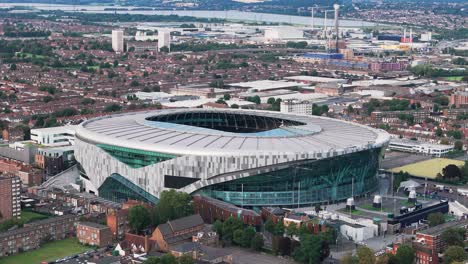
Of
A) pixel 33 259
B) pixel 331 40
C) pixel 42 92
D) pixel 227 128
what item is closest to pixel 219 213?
pixel 33 259

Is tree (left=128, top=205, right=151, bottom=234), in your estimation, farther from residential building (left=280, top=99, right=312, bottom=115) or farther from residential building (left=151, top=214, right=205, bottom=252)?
residential building (left=280, top=99, right=312, bottom=115)

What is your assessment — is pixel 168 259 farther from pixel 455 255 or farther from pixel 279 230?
pixel 455 255

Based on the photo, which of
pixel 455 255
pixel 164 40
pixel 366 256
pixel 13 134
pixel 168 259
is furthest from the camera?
pixel 164 40

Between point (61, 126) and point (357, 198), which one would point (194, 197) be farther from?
point (61, 126)

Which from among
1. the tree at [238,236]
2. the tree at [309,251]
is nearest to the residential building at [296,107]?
the tree at [238,236]

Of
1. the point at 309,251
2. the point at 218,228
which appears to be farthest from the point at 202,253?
the point at 309,251

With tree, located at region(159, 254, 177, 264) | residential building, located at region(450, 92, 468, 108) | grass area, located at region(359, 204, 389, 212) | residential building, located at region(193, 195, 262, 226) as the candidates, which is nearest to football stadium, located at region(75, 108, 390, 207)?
residential building, located at region(193, 195, 262, 226)
